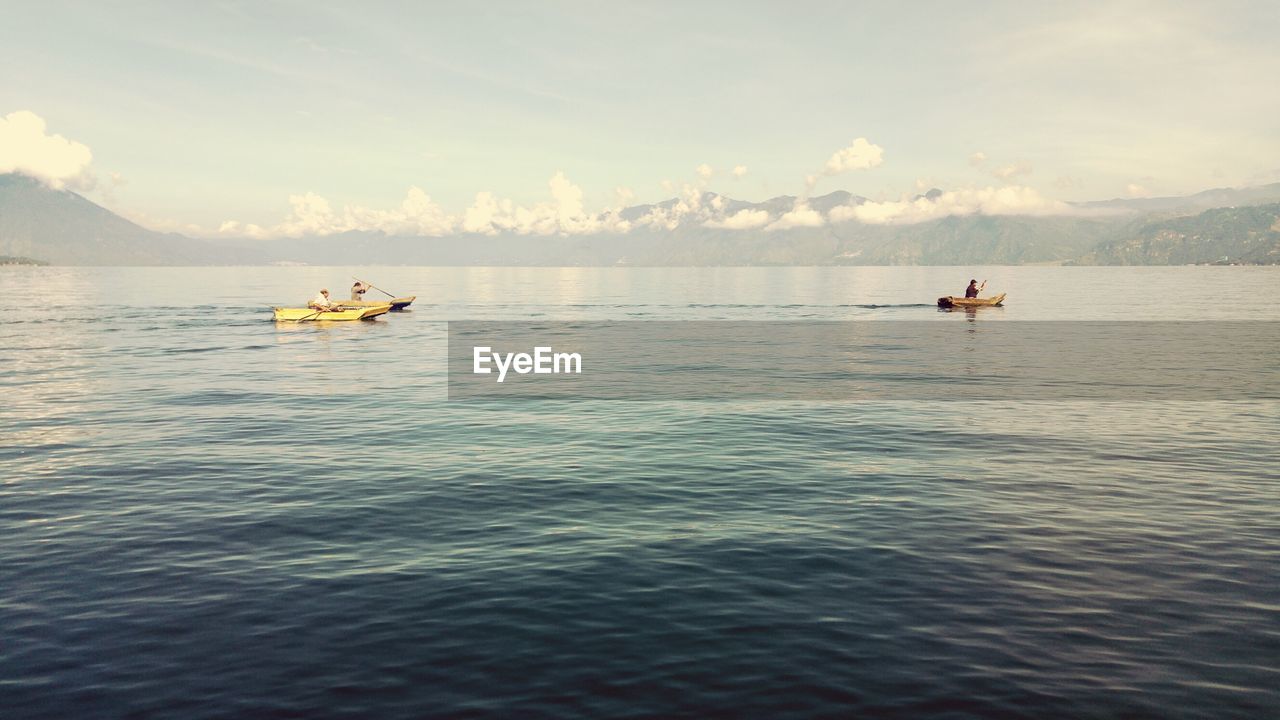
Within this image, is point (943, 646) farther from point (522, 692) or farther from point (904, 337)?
point (904, 337)

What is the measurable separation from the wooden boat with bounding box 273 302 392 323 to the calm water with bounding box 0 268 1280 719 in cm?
4903

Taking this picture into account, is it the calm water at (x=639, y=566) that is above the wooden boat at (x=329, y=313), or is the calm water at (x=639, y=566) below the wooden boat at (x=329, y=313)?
→ below

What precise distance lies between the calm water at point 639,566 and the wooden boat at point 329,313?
49.0 metres

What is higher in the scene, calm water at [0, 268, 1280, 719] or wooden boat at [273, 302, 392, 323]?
wooden boat at [273, 302, 392, 323]

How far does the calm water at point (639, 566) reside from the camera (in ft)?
37.5

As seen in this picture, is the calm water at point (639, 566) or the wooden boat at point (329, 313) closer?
the calm water at point (639, 566)

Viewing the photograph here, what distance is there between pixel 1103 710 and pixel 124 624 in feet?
47.9

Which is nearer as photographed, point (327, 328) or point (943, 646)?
point (943, 646)

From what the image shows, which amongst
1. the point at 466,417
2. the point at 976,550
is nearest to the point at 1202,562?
the point at 976,550

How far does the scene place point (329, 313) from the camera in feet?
276

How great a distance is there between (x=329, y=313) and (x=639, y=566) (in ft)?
247

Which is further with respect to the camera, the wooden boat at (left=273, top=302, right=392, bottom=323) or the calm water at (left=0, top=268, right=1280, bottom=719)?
the wooden boat at (left=273, top=302, right=392, bottom=323)

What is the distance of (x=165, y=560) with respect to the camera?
16500 mm

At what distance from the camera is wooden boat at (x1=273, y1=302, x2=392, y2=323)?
8188 centimetres
